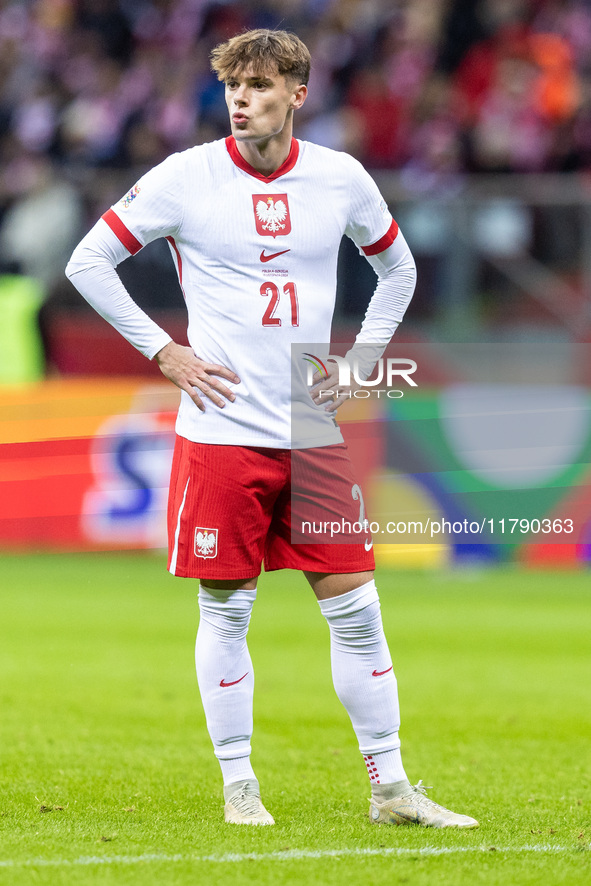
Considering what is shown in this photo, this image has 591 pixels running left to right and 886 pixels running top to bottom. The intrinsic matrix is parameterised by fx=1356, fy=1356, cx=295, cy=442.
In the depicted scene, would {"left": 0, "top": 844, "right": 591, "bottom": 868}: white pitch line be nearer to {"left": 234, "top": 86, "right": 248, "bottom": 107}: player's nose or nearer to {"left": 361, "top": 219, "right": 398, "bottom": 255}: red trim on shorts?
{"left": 361, "top": 219, "right": 398, "bottom": 255}: red trim on shorts

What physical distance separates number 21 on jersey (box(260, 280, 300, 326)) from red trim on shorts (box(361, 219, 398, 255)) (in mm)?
421

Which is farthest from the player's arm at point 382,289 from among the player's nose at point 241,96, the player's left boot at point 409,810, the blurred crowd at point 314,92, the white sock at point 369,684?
the blurred crowd at point 314,92

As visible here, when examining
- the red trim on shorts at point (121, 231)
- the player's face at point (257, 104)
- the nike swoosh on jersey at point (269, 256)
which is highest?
the player's face at point (257, 104)

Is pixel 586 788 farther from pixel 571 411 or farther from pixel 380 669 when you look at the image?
pixel 571 411

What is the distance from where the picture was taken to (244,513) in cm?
421

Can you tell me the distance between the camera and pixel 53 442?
1086cm

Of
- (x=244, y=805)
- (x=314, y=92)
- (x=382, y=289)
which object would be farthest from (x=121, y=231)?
(x=314, y=92)

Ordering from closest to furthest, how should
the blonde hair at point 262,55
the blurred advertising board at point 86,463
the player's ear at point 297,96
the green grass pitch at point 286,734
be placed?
the green grass pitch at point 286,734 < the blonde hair at point 262,55 < the player's ear at point 297,96 < the blurred advertising board at point 86,463

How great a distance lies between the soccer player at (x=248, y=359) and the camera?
4.18 metres

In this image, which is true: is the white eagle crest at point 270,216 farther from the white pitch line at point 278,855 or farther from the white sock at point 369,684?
the white pitch line at point 278,855

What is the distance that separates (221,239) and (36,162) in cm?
941

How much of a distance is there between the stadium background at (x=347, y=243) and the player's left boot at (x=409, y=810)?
5.21m

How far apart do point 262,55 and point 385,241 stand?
75 cm

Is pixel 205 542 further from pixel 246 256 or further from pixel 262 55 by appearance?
A: pixel 262 55
